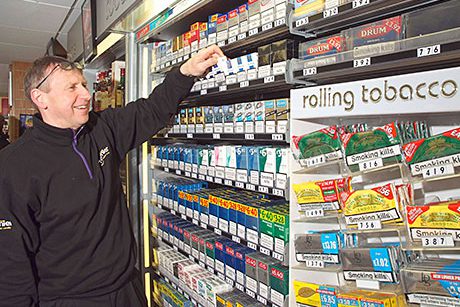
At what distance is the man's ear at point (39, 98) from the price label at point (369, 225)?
170 centimetres

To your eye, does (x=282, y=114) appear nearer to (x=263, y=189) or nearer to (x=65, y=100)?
(x=263, y=189)

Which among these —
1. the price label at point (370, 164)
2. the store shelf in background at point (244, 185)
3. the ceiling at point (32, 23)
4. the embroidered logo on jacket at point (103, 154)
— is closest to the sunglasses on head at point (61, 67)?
the embroidered logo on jacket at point (103, 154)

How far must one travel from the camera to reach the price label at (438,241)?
49.8 inches

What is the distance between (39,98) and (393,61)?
69.5 inches

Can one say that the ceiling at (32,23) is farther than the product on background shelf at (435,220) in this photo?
Yes

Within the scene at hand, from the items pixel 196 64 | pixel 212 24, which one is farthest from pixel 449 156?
pixel 212 24

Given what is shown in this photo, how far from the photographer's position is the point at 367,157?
1483 mm

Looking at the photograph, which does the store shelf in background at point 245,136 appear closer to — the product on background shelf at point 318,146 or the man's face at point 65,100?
the product on background shelf at point 318,146

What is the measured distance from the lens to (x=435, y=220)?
1295 mm

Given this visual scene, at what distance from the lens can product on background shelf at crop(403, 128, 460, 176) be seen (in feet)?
4.15

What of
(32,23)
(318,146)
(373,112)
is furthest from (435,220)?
(32,23)

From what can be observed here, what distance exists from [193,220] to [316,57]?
1547 mm

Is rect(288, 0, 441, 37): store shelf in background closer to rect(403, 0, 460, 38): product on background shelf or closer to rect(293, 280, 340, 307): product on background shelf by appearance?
rect(403, 0, 460, 38): product on background shelf

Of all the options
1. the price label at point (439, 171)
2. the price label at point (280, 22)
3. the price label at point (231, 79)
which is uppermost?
the price label at point (280, 22)
